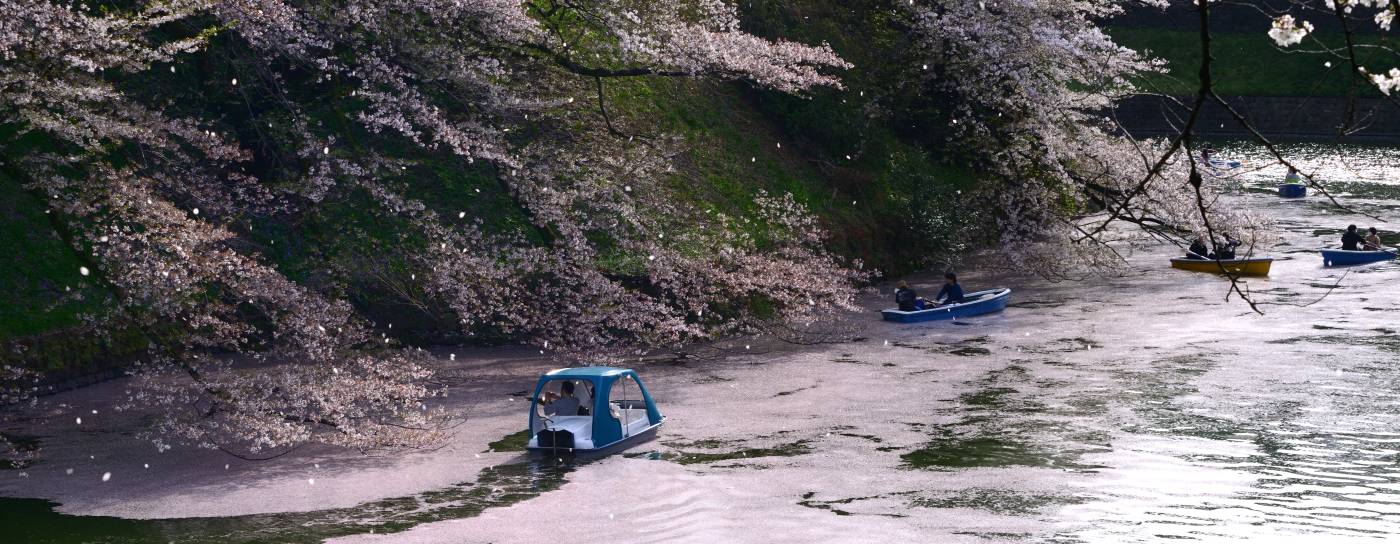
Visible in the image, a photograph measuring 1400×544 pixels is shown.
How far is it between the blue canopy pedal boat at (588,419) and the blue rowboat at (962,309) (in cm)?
1056

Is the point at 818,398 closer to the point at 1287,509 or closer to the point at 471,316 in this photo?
the point at 471,316

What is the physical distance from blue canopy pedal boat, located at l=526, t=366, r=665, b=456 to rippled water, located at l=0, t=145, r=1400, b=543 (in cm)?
43

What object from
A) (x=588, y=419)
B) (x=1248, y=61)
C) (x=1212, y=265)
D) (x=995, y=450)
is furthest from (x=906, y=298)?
(x=1248, y=61)

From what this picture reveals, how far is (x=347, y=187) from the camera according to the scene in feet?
93.8

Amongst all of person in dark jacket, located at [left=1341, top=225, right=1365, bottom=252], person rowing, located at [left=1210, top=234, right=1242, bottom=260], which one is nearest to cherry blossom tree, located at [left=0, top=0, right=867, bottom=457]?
person rowing, located at [left=1210, top=234, right=1242, bottom=260]

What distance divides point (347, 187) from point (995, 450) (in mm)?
16170

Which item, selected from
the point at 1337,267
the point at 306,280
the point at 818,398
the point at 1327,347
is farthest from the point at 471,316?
the point at 1337,267

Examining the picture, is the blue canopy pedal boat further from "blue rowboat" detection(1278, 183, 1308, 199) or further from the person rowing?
"blue rowboat" detection(1278, 183, 1308, 199)

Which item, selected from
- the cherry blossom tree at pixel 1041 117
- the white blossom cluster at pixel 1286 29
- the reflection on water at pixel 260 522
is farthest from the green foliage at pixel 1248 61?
the white blossom cluster at pixel 1286 29

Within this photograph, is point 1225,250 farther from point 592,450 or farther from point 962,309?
point 592,450

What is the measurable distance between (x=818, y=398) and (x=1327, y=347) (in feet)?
36.5

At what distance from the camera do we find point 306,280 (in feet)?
87.1

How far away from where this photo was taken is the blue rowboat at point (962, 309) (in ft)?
97.9

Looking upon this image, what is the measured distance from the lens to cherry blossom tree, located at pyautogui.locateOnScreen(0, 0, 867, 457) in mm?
18406
